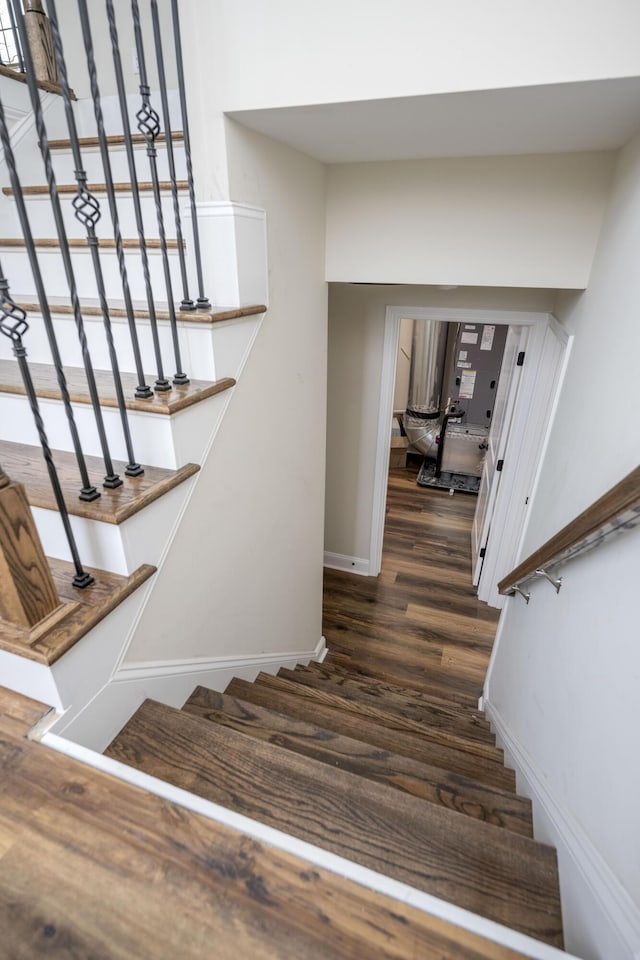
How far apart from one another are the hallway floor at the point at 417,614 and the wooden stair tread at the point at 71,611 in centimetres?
231

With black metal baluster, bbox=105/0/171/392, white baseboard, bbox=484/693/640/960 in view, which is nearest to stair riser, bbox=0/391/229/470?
black metal baluster, bbox=105/0/171/392

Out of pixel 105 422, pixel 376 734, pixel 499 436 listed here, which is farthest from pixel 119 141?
pixel 499 436

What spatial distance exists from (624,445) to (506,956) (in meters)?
1.02

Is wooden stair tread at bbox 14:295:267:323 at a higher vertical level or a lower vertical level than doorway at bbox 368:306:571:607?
higher

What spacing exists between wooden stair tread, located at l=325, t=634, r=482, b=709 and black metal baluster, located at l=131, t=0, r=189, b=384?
7.86 ft

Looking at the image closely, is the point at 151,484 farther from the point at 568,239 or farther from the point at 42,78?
the point at 42,78

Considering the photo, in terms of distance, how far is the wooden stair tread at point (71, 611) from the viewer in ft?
3.18

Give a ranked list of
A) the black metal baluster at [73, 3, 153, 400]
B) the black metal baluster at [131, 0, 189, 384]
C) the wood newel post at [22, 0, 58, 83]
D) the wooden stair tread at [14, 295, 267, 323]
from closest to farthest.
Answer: the black metal baluster at [73, 3, 153, 400]
the black metal baluster at [131, 0, 189, 384]
the wooden stair tread at [14, 295, 267, 323]
the wood newel post at [22, 0, 58, 83]

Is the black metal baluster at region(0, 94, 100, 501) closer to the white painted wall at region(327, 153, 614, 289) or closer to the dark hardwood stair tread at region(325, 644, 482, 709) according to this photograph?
the white painted wall at region(327, 153, 614, 289)

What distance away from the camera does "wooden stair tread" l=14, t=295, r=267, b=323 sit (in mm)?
1389

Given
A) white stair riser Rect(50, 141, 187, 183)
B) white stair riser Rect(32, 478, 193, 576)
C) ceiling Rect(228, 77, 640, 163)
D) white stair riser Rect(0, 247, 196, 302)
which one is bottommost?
white stair riser Rect(32, 478, 193, 576)

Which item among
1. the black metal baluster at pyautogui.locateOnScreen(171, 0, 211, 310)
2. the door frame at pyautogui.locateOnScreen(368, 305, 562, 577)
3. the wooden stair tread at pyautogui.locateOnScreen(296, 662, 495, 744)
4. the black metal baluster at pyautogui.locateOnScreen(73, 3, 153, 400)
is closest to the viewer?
the black metal baluster at pyautogui.locateOnScreen(73, 3, 153, 400)

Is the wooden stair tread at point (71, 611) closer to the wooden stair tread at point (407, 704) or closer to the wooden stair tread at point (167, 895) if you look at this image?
the wooden stair tread at point (167, 895)

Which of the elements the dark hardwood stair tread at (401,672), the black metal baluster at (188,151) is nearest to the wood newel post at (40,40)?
the black metal baluster at (188,151)
